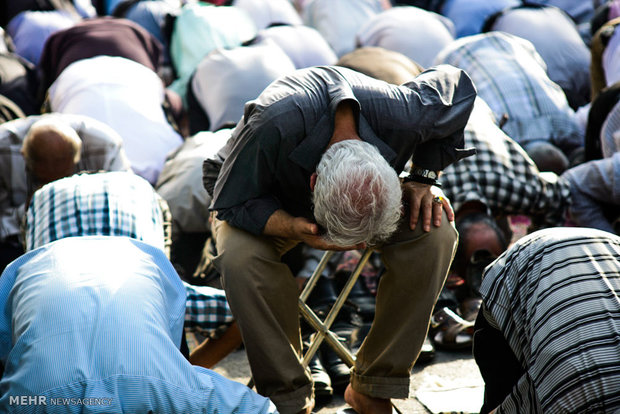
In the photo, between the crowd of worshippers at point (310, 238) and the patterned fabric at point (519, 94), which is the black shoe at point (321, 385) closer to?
the crowd of worshippers at point (310, 238)

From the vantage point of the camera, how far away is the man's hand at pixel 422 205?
7.17 feet

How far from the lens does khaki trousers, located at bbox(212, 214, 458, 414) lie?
209 centimetres

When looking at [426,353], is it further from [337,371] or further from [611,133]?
[611,133]

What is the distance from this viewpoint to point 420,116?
2.27 meters

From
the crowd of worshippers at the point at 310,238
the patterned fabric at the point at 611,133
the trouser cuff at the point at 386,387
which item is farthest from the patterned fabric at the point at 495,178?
the trouser cuff at the point at 386,387

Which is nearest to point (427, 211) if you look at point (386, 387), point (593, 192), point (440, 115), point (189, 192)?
point (440, 115)

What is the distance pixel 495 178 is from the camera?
3.28 metres

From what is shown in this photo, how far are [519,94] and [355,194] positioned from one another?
266cm

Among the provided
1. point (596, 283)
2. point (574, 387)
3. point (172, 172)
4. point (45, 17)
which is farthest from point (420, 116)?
point (45, 17)

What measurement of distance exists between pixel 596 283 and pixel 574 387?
0.76 feet

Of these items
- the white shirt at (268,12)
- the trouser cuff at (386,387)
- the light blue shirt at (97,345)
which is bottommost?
the white shirt at (268,12)

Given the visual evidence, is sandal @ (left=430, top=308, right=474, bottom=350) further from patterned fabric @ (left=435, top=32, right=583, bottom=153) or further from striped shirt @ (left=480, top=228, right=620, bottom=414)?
patterned fabric @ (left=435, top=32, right=583, bottom=153)

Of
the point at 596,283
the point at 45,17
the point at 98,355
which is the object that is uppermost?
the point at 596,283

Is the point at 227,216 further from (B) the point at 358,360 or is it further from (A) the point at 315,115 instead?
(B) the point at 358,360
